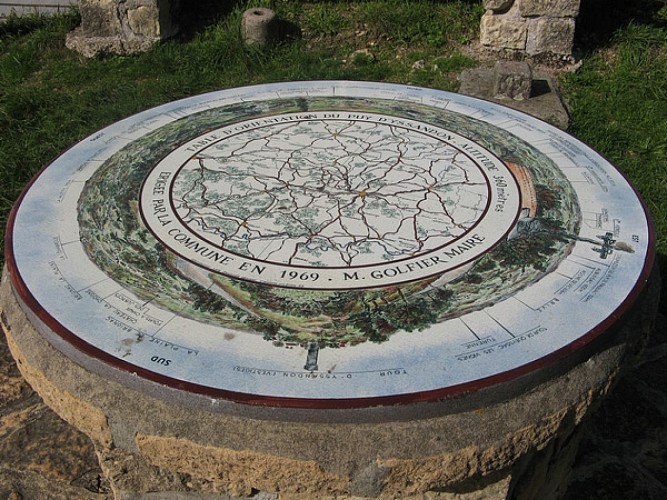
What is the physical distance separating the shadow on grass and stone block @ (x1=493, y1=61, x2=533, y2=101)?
5.27 feet

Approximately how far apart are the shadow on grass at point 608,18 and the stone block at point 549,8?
458 millimetres

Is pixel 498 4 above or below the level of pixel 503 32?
above

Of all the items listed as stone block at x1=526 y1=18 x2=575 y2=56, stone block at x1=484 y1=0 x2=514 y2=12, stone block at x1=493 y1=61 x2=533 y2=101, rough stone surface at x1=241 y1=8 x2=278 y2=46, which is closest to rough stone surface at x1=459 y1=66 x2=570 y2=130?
stone block at x1=493 y1=61 x2=533 y2=101

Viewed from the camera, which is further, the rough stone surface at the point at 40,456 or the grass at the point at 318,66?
the grass at the point at 318,66

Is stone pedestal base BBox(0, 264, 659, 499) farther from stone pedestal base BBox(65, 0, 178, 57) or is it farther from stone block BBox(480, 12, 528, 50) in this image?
stone pedestal base BBox(65, 0, 178, 57)

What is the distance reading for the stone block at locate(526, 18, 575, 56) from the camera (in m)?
5.26

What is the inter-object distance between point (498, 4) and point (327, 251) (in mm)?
3951

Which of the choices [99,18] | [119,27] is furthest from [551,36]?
[99,18]

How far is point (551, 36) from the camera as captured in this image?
209 inches

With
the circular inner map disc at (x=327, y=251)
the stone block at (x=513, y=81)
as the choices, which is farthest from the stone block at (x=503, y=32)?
the circular inner map disc at (x=327, y=251)

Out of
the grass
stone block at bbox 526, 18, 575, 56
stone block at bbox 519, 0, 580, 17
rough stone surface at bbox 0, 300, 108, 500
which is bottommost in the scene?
rough stone surface at bbox 0, 300, 108, 500

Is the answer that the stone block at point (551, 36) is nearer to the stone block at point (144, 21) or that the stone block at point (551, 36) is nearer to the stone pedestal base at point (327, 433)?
the stone block at point (144, 21)

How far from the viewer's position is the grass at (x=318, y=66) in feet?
15.0

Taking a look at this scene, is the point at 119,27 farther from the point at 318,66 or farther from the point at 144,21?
the point at 318,66
